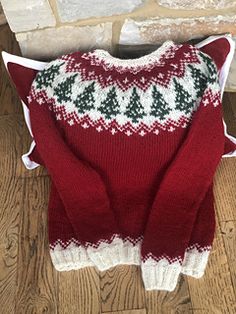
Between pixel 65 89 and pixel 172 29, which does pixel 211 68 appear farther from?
pixel 65 89

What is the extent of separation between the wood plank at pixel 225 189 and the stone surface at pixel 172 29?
0.36m

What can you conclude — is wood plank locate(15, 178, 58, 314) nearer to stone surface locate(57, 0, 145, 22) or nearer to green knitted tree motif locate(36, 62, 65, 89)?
green knitted tree motif locate(36, 62, 65, 89)

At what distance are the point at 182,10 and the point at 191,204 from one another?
494mm

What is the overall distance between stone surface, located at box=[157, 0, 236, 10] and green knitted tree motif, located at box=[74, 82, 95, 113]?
0.28 meters

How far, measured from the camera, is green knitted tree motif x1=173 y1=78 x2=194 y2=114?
1.02 m

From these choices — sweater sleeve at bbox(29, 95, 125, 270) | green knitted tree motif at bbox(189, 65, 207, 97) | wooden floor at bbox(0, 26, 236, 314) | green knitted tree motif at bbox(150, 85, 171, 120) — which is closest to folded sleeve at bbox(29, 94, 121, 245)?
sweater sleeve at bbox(29, 95, 125, 270)

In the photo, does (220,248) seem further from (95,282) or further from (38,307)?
(38,307)

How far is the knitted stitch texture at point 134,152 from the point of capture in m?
1.03

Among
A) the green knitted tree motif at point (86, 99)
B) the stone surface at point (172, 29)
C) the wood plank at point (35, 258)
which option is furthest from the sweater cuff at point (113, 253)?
the stone surface at point (172, 29)

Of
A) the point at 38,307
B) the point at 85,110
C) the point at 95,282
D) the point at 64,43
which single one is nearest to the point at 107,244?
the point at 95,282

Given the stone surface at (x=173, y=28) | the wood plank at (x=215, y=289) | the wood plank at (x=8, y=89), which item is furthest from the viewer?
the wood plank at (x=8, y=89)

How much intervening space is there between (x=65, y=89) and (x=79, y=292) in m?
0.50

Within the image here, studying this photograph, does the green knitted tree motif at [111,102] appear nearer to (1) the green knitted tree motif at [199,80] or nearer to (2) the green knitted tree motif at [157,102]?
(2) the green knitted tree motif at [157,102]

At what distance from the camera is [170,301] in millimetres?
1017
